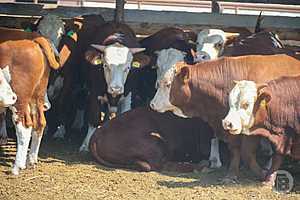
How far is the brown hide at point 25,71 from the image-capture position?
7359 millimetres

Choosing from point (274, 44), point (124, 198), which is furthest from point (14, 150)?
point (274, 44)

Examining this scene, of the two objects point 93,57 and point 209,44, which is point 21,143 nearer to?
point 93,57

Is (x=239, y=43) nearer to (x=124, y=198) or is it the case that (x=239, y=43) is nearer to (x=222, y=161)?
(x=222, y=161)

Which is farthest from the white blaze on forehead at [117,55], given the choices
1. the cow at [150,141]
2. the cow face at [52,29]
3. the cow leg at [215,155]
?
the cow leg at [215,155]

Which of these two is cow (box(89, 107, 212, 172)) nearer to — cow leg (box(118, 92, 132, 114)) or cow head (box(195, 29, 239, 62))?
cow leg (box(118, 92, 132, 114))

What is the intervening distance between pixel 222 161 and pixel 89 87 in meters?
2.34

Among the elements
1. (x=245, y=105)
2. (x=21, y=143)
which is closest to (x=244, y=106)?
(x=245, y=105)

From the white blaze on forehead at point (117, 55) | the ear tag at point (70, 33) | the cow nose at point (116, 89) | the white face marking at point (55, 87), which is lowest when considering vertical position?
the white face marking at point (55, 87)

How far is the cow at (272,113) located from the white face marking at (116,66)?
1.87 meters

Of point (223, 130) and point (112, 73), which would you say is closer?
point (223, 130)

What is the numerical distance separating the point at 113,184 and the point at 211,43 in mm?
3264

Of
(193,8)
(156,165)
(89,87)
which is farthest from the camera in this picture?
(193,8)

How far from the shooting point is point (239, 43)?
9.08m

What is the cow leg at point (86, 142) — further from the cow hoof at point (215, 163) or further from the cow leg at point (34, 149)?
the cow hoof at point (215, 163)
